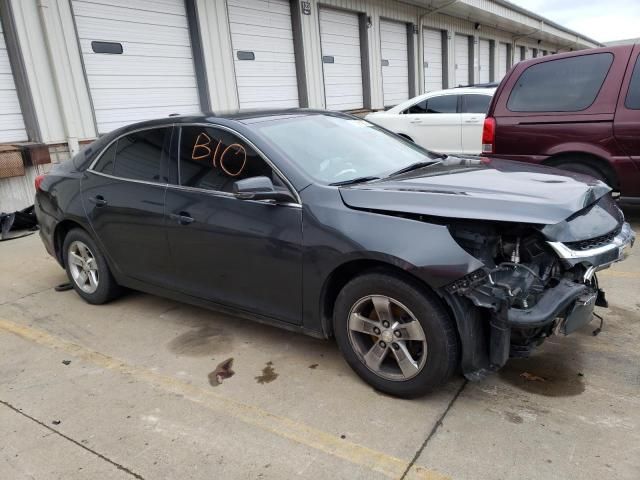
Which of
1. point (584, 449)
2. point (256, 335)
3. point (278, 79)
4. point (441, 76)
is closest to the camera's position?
point (584, 449)

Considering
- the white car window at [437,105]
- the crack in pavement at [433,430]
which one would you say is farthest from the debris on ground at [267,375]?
the white car window at [437,105]

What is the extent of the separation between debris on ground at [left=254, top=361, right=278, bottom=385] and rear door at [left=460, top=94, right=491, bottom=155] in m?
6.25

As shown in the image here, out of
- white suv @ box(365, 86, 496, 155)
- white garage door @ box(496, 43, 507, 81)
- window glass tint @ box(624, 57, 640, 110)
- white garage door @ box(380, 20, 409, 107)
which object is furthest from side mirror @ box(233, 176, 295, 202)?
white garage door @ box(496, 43, 507, 81)

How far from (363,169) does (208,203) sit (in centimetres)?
105

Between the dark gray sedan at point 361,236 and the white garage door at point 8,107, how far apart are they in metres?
4.53

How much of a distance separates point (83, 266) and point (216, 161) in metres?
1.91

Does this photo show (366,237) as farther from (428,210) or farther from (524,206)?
(524,206)

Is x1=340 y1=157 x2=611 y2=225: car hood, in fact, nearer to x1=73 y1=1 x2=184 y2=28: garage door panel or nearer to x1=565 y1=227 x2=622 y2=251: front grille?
x1=565 y1=227 x2=622 y2=251: front grille

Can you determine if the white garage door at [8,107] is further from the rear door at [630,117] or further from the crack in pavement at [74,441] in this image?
the rear door at [630,117]

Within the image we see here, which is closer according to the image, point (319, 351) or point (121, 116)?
point (319, 351)

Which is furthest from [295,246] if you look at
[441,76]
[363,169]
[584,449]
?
[441,76]

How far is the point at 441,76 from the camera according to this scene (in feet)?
62.2

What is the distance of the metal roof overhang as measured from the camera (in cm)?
1675

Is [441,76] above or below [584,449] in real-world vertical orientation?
above
